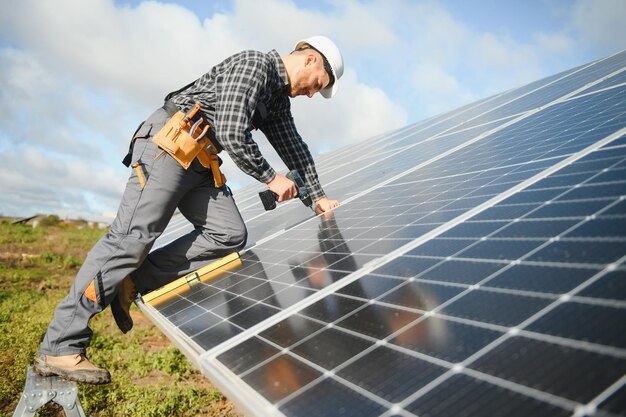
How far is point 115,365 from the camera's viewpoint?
589 centimetres

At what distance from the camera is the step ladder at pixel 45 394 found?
2959mm

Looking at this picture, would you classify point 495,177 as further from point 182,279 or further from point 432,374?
point 182,279

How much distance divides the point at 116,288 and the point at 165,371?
2932mm

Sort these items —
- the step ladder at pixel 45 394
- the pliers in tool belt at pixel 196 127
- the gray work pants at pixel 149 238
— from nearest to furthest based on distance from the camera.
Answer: the step ladder at pixel 45 394, the gray work pants at pixel 149 238, the pliers in tool belt at pixel 196 127

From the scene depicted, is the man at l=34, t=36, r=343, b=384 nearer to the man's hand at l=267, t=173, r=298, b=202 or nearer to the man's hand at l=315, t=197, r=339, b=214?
the man's hand at l=267, t=173, r=298, b=202

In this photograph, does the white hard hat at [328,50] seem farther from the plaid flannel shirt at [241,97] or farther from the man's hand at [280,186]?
the man's hand at [280,186]

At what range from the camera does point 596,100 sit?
4.85 meters

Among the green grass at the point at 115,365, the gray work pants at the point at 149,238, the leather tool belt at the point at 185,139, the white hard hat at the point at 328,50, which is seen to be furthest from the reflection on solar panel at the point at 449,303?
the green grass at the point at 115,365

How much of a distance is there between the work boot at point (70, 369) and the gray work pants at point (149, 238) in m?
0.05

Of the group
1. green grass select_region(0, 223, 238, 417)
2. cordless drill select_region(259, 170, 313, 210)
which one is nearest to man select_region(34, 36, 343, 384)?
cordless drill select_region(259, 170, 313, 210)

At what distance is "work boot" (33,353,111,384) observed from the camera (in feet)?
9.85

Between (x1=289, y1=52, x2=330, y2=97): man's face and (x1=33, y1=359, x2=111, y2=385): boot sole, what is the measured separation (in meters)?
3.02

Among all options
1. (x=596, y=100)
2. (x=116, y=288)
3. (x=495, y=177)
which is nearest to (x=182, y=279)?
(x=116, y=288)

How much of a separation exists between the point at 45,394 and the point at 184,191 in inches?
72.5
